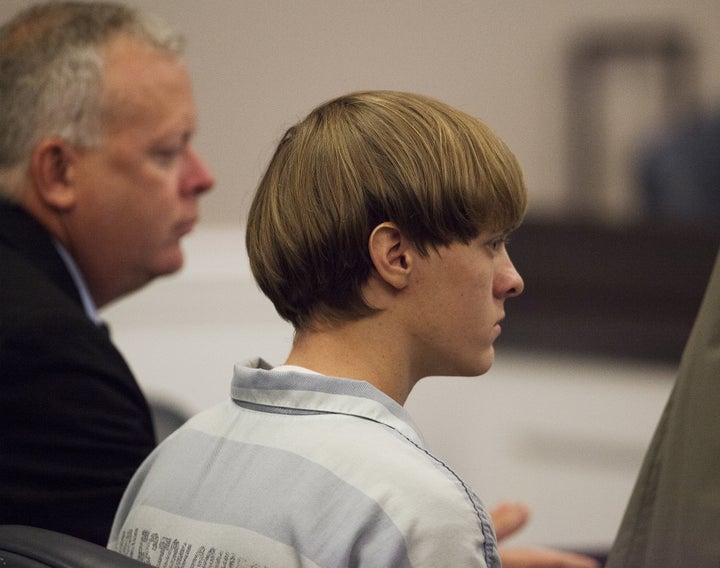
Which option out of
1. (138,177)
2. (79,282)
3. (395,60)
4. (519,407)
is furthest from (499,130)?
(79,282)

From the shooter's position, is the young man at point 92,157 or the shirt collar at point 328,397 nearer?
the shirt collar at point 328,397

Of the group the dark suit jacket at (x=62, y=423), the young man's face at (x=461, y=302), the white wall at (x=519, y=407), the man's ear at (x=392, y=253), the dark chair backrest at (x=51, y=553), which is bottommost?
the white wall at (x=519, y=407)

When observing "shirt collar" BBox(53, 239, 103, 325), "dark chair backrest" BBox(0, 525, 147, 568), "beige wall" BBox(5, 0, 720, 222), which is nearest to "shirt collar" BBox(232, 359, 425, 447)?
"dark chair backrest" BBox(0, 525, 147, 568)

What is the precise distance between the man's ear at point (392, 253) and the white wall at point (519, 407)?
149 centimetres

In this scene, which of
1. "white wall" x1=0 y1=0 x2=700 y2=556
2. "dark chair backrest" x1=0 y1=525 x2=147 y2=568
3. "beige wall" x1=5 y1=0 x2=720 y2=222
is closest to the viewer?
"dark chair backrest" x1=0 y1=525 x2=147 y2=568

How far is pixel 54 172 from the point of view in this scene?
141 cm

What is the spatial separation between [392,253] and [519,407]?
2.35 meters

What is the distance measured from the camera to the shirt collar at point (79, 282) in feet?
4.38

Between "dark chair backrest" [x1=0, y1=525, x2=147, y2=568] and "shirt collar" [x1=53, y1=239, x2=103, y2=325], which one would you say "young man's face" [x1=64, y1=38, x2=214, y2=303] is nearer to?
"shirt collar" [x1=53, y1=239, x2=103, y2=325]

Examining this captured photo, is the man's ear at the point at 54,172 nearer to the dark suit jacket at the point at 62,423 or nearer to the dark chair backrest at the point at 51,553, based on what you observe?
the dark suit jacket at the point at 62,423

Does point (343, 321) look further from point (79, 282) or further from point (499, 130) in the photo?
point (499, 130)

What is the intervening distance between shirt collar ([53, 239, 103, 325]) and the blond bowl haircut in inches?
21.8

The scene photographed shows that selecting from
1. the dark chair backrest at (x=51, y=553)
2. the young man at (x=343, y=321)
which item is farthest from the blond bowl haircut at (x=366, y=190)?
the dark chair backrest at (x=51, y=553)

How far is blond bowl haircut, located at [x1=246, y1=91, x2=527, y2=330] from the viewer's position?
0.78m
